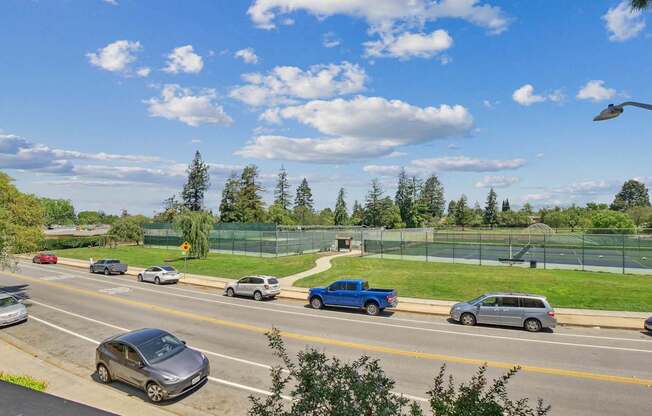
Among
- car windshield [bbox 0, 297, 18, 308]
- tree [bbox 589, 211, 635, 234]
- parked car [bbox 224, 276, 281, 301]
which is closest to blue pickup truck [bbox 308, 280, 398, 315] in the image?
parked car [bbox 224, 276, 281, 301]

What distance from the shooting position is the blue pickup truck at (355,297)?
65.5 ft

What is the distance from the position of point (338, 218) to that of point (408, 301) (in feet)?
347

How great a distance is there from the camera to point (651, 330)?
16.3 metres

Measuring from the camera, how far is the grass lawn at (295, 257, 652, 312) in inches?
846

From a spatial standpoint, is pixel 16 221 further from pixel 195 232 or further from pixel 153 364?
pixel 195 232

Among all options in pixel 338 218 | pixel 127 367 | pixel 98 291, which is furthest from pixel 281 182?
pixel 127 367

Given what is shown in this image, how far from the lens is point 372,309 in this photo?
66.0 ft

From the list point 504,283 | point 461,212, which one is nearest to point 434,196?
point 461,212

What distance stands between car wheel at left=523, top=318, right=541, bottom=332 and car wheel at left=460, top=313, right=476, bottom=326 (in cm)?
224

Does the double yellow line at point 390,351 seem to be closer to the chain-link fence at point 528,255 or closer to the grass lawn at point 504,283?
the grass lawn at point 504,283

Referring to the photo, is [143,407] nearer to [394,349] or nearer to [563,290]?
[394,349]

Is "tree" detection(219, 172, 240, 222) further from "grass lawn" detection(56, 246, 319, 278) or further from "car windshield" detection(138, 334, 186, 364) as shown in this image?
"car windshield" detection(138, 334, 186, 364)

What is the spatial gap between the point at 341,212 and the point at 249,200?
39.4 m

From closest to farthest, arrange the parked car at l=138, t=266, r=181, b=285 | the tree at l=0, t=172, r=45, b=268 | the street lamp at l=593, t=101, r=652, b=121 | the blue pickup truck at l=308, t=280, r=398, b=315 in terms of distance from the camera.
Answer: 1. the street lamp at l=593, t=101, r=652, b=121
2. the blue pickup truck at l=308, t=280, r=398, b=315
3. the tree at l=0, t=172, r=45, b=268
4. the parked car at l=138, t=266, r=181, b=285
